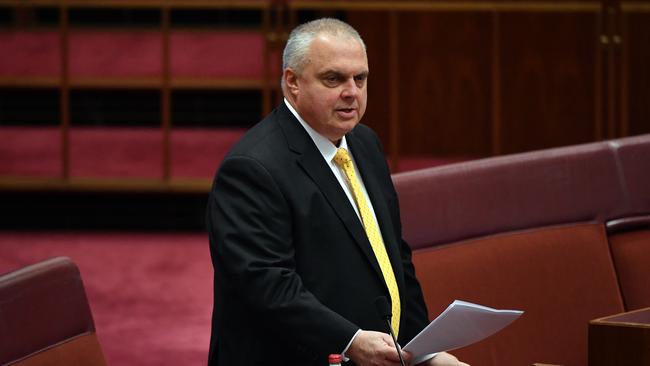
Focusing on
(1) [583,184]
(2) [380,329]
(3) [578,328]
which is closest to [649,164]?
(1) [583,184]

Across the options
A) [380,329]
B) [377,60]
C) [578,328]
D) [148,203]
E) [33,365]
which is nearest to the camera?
[33,365]

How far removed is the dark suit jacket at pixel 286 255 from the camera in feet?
6.98

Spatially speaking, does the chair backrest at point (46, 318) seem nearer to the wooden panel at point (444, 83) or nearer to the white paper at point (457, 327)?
the white paper at point (457, 327)

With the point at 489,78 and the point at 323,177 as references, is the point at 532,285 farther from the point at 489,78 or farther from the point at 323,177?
the point at 489,78

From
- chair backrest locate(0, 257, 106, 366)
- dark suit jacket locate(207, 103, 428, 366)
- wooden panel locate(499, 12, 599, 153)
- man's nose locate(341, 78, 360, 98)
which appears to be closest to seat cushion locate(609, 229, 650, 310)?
dark suit jacket locate(207, 103, 428, 366)

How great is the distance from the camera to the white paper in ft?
6.72

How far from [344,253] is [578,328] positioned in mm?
1007

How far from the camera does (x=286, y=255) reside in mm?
2150

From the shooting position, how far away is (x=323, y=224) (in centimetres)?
222

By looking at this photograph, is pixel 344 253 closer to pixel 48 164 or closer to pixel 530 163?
pixel 530 163

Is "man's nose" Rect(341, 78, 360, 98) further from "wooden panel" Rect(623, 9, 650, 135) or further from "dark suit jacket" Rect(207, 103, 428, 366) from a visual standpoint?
"wooden panel" Rect(623, 9, 650, 135)

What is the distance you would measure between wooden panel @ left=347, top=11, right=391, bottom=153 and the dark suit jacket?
2.86 meters

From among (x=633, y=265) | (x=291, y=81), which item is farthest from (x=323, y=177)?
(x=633, y=265)

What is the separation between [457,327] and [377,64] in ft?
10.7
